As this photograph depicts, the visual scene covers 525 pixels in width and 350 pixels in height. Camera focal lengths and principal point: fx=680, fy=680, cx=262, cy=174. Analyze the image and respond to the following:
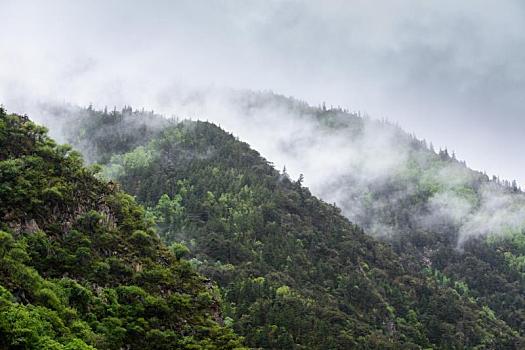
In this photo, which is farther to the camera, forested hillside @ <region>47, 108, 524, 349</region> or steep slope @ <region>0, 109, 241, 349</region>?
forested hillside @ <region>47, 108, 524, 349</region>

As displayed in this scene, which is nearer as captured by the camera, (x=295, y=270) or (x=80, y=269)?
(x=80, y=269)

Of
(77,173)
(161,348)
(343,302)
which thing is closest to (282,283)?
(343,302)

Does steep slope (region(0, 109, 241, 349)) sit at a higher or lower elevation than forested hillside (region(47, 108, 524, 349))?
lower

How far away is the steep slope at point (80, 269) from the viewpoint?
43.5m

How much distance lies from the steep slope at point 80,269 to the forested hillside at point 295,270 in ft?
105

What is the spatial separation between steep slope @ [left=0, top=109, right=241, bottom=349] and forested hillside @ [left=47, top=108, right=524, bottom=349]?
105ft

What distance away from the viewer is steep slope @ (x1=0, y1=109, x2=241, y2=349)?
43531 millimetres

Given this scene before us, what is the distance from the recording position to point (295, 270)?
136000mm

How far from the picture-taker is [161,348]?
50781 millimetres

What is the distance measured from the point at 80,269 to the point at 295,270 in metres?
85.6

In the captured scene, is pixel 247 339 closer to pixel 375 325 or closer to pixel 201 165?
pixel 375 325

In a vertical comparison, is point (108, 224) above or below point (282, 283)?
below

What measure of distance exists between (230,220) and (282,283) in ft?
118

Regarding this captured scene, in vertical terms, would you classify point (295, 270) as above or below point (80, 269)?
above
